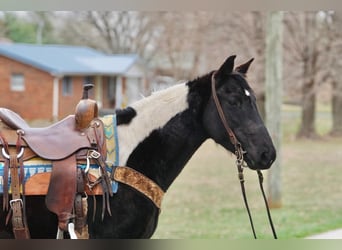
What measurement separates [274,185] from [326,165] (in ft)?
20.7

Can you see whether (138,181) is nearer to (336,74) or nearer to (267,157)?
(267,157)

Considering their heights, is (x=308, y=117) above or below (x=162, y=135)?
below

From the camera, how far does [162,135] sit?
2709 millimetres

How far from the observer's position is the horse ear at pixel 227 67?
104 inches

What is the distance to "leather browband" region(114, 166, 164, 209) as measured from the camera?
2600 millimetres

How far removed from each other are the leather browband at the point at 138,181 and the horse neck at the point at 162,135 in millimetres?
57

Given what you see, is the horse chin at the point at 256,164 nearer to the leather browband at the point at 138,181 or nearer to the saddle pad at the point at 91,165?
the leather browband at the point at 138,181

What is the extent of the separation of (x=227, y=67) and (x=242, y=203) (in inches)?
267

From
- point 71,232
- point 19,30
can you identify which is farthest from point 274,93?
point 19,30

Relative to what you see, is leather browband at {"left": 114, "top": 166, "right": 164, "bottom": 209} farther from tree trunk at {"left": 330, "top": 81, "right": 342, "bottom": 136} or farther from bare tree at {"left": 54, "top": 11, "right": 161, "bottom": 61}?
bare tree at {"left": 54, "top": 11, "right": 161, "bottom": 61}

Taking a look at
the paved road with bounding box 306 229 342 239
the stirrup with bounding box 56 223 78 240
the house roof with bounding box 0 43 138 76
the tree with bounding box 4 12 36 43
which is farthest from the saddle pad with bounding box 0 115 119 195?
the tree with bounding box 4 12 36 43

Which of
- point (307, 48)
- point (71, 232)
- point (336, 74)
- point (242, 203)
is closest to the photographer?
point (71, 232)

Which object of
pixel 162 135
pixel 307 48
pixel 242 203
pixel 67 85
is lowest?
pixel 242 203

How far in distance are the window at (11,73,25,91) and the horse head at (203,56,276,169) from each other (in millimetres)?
23045
